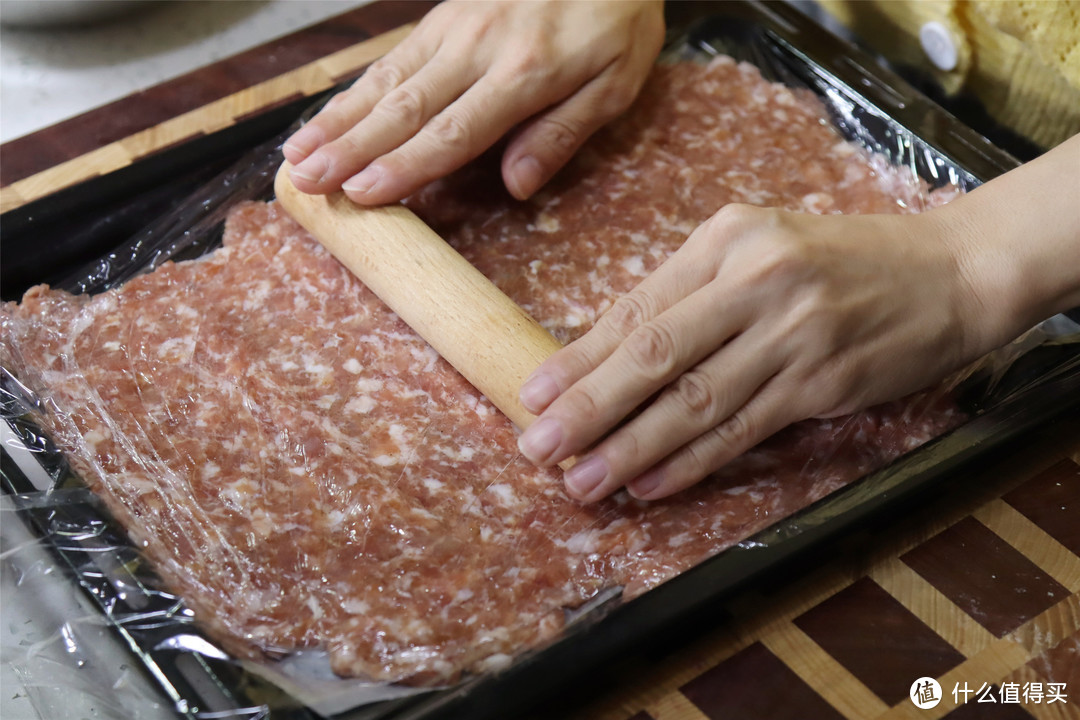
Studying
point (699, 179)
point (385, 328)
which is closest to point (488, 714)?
point (385, 328)

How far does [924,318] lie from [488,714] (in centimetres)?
63

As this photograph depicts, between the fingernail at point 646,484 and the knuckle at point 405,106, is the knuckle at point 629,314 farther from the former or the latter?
the knuckle at point 405,106

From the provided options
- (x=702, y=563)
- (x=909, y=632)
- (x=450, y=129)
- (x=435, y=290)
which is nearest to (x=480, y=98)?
(x=450, y=129)

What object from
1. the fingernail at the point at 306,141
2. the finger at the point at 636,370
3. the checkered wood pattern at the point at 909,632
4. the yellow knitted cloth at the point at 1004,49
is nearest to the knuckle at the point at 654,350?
the finger at the point at 636,370

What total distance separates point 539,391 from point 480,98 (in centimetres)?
50

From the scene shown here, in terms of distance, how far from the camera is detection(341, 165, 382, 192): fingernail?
51.3 inches

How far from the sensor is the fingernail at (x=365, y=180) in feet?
4.27

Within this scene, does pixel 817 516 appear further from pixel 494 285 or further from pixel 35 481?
pixel 35 481

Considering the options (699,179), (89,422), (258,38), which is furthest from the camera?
(258,38)

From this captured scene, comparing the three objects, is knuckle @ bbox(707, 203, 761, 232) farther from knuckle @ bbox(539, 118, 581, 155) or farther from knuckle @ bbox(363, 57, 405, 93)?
knuckle @ bbox(363, 57, 405, 93)

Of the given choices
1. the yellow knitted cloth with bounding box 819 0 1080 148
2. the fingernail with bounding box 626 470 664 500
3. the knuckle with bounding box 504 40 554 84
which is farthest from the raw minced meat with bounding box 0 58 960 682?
the yellow knitted cloth with bounding box 819 0 1080 148

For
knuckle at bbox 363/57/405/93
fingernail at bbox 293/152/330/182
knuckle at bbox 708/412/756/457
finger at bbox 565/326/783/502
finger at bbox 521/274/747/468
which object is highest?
knuckle at bbox 363/57/405/93

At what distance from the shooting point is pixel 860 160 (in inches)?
58.6

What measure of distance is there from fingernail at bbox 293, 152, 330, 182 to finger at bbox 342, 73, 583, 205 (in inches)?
1.4
